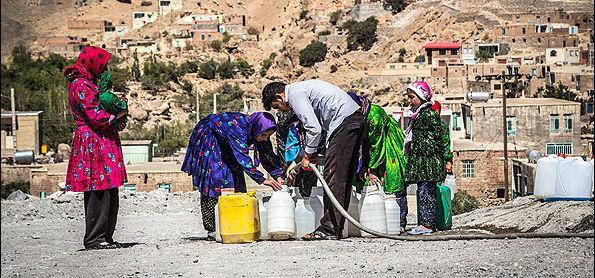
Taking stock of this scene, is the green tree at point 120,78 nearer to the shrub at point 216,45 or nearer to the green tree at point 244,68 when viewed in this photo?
the green tree at point 244,68

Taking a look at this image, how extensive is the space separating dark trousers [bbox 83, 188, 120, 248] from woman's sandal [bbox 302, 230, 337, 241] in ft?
3.68

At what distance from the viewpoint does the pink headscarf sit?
664cm

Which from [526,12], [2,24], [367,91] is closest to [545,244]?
[2,24]

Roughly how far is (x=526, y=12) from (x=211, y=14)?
1873 centimetres

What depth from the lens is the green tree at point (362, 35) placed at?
61.6 metres

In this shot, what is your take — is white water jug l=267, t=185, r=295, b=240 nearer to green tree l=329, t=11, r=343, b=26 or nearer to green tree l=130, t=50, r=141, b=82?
green tree l=130, t=50, r=141, b=82

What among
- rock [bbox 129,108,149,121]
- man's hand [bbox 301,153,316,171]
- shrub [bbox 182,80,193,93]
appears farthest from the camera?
shrub [bbox 182,80,193,93]

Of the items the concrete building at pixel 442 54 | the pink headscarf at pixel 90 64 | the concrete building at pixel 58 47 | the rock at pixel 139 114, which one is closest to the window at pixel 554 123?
the concrete building at pixel 442 54

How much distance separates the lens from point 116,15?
2995 inches

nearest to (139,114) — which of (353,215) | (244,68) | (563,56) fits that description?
(244,68)

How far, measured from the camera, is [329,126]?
6508 mm

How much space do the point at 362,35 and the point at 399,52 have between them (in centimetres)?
374

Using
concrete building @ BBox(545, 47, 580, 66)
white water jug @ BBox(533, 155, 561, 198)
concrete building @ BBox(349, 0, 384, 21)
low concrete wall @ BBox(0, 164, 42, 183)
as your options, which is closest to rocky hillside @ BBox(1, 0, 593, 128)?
concrete building @ BBox(349, 0, 384, 21)

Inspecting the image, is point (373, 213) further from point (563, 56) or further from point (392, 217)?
point (563, 56)
